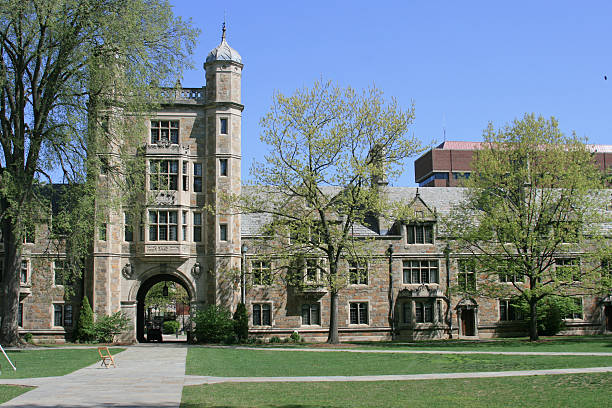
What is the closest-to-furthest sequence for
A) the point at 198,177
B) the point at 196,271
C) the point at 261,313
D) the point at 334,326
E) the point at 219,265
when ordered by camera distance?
the point at 334,326 → the point at 219,265 → the point at 196,271 → the point at 198,177 → the point at 261,313

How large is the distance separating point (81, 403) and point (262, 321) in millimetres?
28419

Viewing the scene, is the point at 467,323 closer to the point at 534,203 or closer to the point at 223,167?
the point at 534,203

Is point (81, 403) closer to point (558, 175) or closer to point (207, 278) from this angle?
point (207, 278)

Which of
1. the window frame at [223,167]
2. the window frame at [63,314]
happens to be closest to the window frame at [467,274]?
the window frame at [223,167]

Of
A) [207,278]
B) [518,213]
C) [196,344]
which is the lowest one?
[196,344]

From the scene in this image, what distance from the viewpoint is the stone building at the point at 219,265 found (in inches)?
1588

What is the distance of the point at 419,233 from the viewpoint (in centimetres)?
4534

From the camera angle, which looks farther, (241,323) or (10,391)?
(241,323)

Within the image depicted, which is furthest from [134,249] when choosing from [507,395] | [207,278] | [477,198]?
[507,395]

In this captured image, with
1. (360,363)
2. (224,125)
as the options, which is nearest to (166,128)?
(224,125)

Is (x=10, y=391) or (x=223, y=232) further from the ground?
(x=223, y=232)

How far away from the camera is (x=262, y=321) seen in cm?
4278

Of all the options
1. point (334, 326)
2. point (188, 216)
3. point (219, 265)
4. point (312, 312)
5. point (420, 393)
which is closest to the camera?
point (420, 393)

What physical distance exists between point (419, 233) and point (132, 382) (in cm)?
2935
